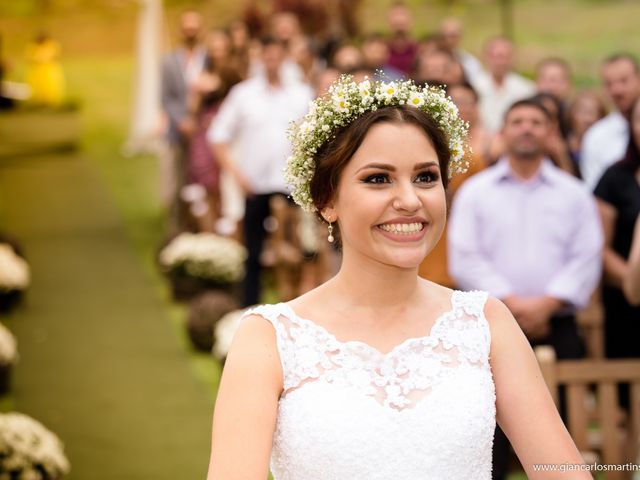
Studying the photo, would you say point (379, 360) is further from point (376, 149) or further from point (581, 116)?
point (581, 116)

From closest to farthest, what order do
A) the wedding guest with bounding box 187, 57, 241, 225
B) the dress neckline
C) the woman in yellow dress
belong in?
1. the dress neckline
2. the wedding guest with bounding box 187, 57, 241, 225
3. the woman in yellow dress

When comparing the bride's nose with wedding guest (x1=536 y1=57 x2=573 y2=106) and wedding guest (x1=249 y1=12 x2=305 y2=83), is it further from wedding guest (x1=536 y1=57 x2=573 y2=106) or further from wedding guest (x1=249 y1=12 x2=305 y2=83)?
wedding guest (x1=249 y1=12 x2=305 y2=83)

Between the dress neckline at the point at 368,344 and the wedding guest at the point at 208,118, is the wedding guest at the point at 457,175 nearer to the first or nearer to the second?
the dress neckline at the point at 368,344

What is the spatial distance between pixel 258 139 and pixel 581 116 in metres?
2.24

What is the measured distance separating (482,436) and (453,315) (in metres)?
0.30

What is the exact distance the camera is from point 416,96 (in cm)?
290

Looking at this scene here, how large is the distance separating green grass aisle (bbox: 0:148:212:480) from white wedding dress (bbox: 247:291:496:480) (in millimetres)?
4126

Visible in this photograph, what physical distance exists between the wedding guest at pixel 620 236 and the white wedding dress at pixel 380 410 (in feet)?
11.1

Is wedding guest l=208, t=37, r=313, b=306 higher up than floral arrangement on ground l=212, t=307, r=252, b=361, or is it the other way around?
wedding guest l=208, t=37, r=313, b=306

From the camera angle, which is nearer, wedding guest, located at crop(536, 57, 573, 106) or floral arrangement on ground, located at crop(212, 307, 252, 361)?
floral arrangement on ground, located at crop(212, 307, 252, 361)

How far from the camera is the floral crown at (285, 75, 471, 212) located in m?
2.86

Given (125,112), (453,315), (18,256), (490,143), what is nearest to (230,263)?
(18,256)

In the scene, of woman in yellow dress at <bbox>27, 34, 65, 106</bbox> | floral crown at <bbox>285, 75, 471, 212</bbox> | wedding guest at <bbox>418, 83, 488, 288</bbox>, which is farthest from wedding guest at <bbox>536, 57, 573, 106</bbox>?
woman in yellow dress at <bbox>27, 34, 65, 106</bbox>

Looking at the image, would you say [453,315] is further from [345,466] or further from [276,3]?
[276,3]
